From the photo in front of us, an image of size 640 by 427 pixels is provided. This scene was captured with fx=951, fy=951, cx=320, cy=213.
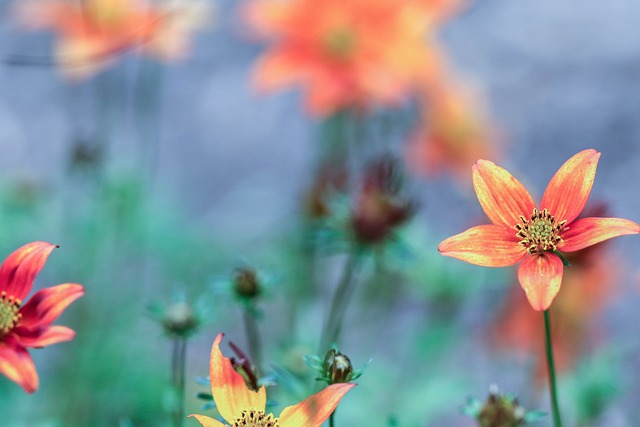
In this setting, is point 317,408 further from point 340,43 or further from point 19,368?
point 340,43

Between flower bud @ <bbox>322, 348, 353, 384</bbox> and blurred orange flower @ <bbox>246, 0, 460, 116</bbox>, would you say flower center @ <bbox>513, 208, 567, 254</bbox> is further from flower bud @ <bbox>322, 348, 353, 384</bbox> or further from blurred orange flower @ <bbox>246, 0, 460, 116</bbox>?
blurred orange flower @ <bbox>246, 0, 460, 116</bbox>

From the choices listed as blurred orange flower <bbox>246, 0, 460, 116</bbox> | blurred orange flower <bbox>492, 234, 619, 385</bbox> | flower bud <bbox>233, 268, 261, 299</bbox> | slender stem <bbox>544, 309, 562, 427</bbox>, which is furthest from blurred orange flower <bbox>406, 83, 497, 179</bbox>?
slender stem <bbox>544, 309, 562, 427</bbox>

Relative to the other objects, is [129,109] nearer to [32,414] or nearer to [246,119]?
[246,119]

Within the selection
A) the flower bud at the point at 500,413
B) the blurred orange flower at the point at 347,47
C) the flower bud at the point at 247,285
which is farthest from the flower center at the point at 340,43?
the flower bud at the point at 500,413

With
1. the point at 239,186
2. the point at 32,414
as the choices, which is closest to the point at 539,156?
the point at 239,186

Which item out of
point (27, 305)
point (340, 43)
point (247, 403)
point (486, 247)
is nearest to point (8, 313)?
point (27, 305)
